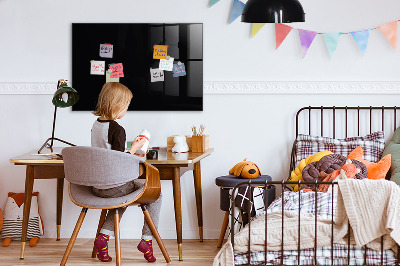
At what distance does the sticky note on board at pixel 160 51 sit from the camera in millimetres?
4547

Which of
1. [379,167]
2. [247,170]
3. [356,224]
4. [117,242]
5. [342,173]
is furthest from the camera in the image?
[247,170]

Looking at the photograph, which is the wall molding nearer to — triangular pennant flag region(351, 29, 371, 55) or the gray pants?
triangular pennant flag region(351, 29, 371, 55)

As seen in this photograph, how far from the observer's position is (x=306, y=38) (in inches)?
176

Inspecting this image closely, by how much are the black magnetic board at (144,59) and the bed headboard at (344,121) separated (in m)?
0.78

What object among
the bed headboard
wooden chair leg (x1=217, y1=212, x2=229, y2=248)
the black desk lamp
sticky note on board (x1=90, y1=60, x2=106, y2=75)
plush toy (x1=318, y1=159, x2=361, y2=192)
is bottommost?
wooden chair leg (x1=217, y1=212, x2=229, y2=248)

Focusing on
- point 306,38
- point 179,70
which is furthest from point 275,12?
point 179,70

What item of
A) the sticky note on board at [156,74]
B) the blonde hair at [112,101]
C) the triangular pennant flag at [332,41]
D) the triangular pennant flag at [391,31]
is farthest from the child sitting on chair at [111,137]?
the triangular pennant flag at [391,31]

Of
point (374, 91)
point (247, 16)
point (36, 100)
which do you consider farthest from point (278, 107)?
point (36, 100)

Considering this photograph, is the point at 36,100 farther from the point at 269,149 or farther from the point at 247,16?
the point at 247,16

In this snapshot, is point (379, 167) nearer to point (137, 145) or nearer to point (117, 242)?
point (137, 145)

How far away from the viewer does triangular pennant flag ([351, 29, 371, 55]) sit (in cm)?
444

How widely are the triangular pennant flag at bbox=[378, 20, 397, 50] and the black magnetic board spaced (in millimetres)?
1314

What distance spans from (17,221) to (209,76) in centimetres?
174

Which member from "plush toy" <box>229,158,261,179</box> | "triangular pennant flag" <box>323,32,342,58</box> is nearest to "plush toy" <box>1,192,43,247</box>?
"plush toy" <box>229,158,261,179</box>
